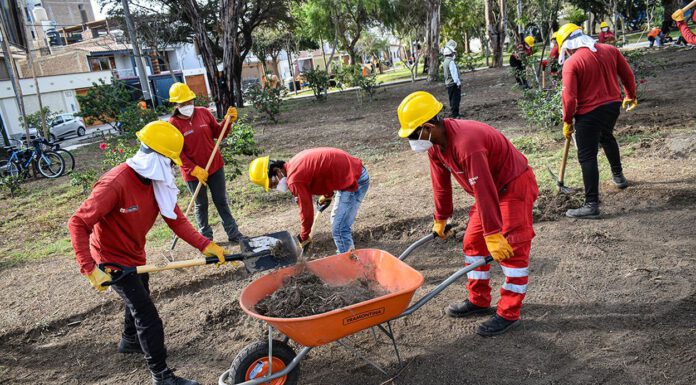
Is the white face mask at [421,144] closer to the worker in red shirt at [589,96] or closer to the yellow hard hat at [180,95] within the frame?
the worker in red shirt at [589,96]

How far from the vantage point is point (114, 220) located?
3.18m

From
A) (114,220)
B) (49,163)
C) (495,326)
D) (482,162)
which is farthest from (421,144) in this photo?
(49,163)

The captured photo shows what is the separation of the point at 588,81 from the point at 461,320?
2794 mm

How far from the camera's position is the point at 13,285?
5.55 m

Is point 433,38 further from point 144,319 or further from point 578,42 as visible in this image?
point 144,319

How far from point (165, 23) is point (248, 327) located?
82.7ft

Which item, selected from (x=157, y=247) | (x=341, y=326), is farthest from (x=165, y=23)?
(x=341, y=326)

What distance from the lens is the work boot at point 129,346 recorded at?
3.86 m

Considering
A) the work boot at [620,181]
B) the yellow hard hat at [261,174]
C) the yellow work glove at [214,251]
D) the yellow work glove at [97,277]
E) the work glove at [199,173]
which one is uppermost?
the yellow hard hat at [261,174]

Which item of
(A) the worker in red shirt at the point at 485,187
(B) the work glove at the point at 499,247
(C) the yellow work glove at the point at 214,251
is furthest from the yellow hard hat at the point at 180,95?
(B) the work glove at the point at 499,247

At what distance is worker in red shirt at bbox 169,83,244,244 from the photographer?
5438 millimetres

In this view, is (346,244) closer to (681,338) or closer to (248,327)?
(248,327)

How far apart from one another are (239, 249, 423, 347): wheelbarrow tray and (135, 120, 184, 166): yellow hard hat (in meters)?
1.01

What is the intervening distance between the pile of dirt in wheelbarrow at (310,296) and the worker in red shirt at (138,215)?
0.75 m
